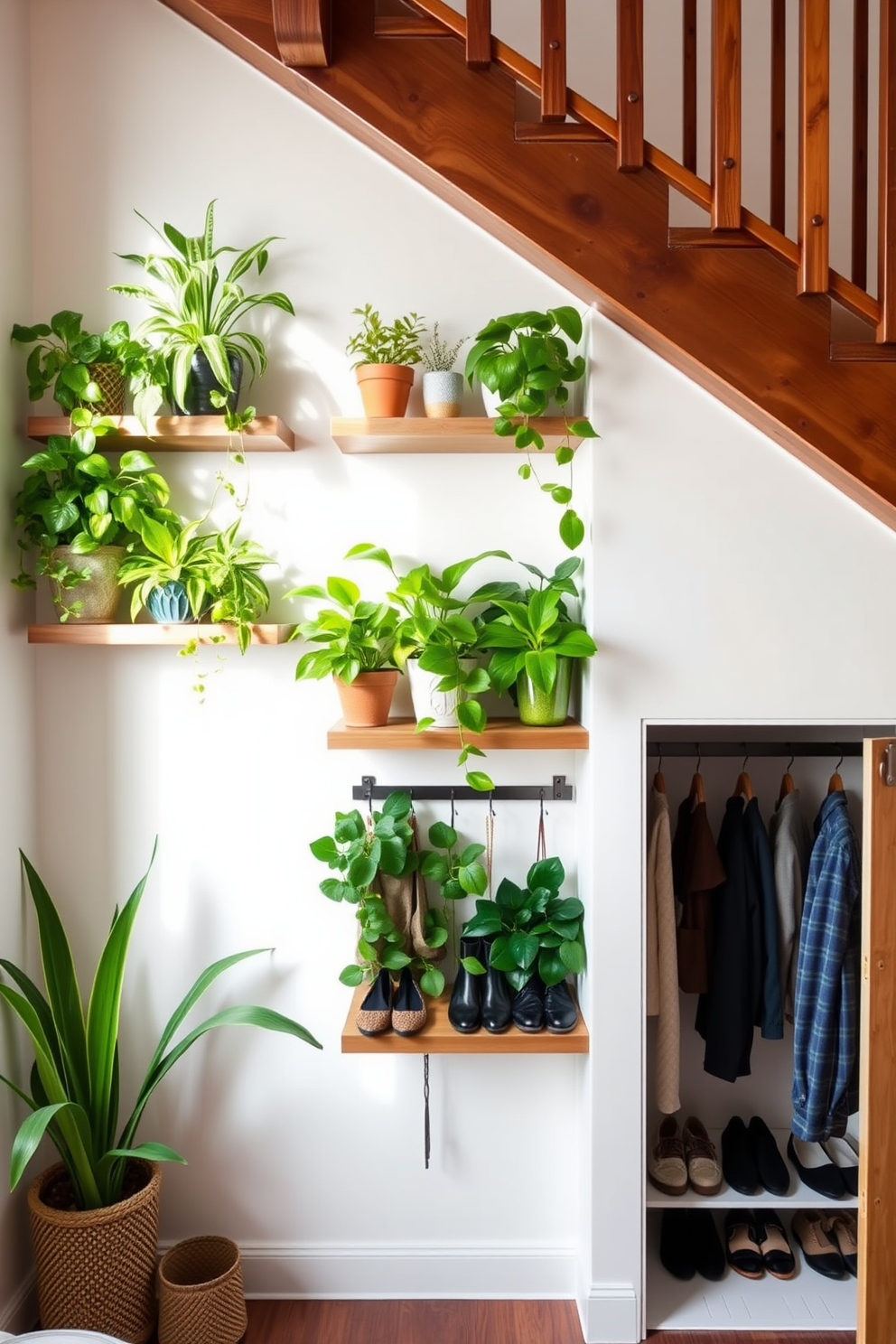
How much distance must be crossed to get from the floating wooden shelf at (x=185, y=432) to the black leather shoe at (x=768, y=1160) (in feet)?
6.63

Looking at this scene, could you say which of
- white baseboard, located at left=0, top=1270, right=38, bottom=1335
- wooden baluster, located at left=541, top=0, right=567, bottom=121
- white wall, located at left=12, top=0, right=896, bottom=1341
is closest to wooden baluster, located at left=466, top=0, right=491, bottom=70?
wooden baluster, located at left=541, top=0, right=567, bottom=121

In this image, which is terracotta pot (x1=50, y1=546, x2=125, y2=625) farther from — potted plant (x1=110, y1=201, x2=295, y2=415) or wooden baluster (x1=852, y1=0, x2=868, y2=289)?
wooden baluster (x1=852, y1=0, x2=868, y2=289)

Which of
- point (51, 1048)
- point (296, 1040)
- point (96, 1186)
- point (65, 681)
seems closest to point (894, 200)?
point (65, 681)

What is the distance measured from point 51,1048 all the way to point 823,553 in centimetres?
196

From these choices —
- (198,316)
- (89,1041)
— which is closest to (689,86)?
(198,316)

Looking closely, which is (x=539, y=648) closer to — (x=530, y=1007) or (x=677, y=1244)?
(x=530, y=1007)

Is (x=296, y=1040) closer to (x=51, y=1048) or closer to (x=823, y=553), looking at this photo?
(x=51, y=1048)

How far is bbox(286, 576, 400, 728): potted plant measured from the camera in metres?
2.00

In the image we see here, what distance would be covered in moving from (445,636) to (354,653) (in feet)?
0.65

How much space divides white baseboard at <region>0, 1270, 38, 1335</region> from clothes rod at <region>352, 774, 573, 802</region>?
130 centimetres

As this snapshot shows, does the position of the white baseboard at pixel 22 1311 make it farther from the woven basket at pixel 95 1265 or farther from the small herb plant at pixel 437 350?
the small herb plant at pixel 437 350

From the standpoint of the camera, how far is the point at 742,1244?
2.30 metres

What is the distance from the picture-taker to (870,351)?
1.81m

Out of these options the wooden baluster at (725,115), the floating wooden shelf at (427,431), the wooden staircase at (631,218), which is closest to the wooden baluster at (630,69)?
the wooden staircase at (631,218)
